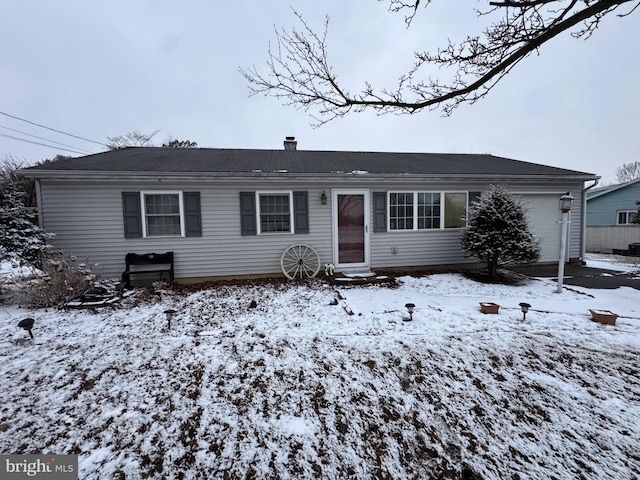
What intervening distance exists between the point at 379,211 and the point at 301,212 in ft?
6.85

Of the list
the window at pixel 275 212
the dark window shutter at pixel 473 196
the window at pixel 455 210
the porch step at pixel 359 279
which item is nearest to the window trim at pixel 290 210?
the window at pixel 275 212

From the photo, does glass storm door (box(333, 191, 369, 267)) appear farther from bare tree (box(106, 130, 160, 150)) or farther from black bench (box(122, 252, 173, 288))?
bare tree (box(106, 130, 160, 150))

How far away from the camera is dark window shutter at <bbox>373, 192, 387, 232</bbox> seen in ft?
23.7

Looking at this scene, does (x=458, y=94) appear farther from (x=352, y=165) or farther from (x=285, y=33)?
(x=352, y=165)

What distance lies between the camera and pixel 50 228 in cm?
591

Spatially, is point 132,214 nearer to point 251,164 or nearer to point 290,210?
point 251,164

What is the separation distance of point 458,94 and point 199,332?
15.4 feet

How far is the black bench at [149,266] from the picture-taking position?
6.17m

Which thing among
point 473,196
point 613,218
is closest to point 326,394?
point 473,196

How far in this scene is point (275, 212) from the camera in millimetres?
6906

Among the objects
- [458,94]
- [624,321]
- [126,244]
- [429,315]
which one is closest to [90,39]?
[126,244]

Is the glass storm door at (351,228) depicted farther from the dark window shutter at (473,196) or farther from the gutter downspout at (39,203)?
the gutter downspout at (39,203)

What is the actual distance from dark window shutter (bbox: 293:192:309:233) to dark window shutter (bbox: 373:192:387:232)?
182 centimetres

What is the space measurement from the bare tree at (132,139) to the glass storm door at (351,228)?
2321 cm
